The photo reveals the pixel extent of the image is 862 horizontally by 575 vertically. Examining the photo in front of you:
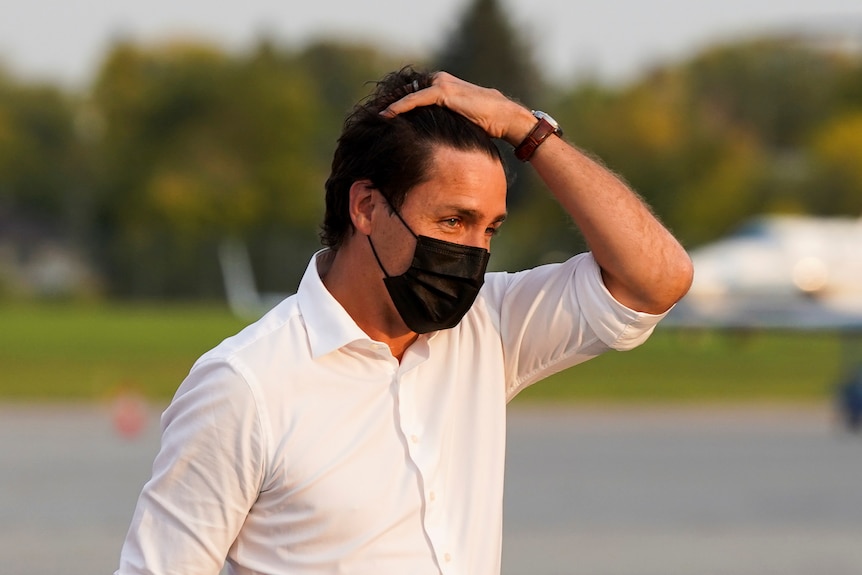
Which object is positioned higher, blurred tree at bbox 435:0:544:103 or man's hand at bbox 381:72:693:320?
blurred tree at bbox 435:0:544:103

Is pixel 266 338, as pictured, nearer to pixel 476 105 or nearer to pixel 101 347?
pixel 476 105

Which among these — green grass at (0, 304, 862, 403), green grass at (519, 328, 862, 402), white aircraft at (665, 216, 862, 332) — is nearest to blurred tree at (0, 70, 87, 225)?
green grass at (0, 304, 862, 403)

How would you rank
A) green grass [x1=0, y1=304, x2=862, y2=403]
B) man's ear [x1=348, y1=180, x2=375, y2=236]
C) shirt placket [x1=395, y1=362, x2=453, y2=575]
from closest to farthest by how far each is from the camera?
1. shirt placket [x1=395, y1=362, x2=453, y2=575]
2. man's ear [x1=348, y1=180, x2=375, y2=236]
3. green grass [x1=0, y1=304, x2=862, y2=403]

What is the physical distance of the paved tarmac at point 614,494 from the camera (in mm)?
9461

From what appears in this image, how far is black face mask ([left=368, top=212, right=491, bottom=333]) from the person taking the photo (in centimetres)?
278

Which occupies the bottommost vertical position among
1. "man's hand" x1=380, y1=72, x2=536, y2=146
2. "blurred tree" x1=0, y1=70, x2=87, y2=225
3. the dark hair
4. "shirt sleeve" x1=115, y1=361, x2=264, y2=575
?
"shirt sleeve" x1=115, y1=361, x2=264, y2=575

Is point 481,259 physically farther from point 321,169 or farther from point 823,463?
point 321,169

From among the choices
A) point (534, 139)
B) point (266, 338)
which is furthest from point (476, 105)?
point (266, 338)

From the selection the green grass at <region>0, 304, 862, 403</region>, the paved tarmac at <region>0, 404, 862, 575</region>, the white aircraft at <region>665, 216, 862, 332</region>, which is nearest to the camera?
the paved tarmac at <region>0, 404, 862, 575</region>

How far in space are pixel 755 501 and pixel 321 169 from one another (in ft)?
258

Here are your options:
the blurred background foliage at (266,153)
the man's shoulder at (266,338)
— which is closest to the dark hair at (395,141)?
the man's shoulder at (266,338)

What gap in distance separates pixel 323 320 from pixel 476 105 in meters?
0.47

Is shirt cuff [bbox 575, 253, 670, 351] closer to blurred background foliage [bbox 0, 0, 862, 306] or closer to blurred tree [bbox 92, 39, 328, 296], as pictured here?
blurred background foliage [bbox 0, 0, 862, 306]

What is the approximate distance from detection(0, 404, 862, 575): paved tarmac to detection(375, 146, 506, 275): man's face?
20.6 feet
